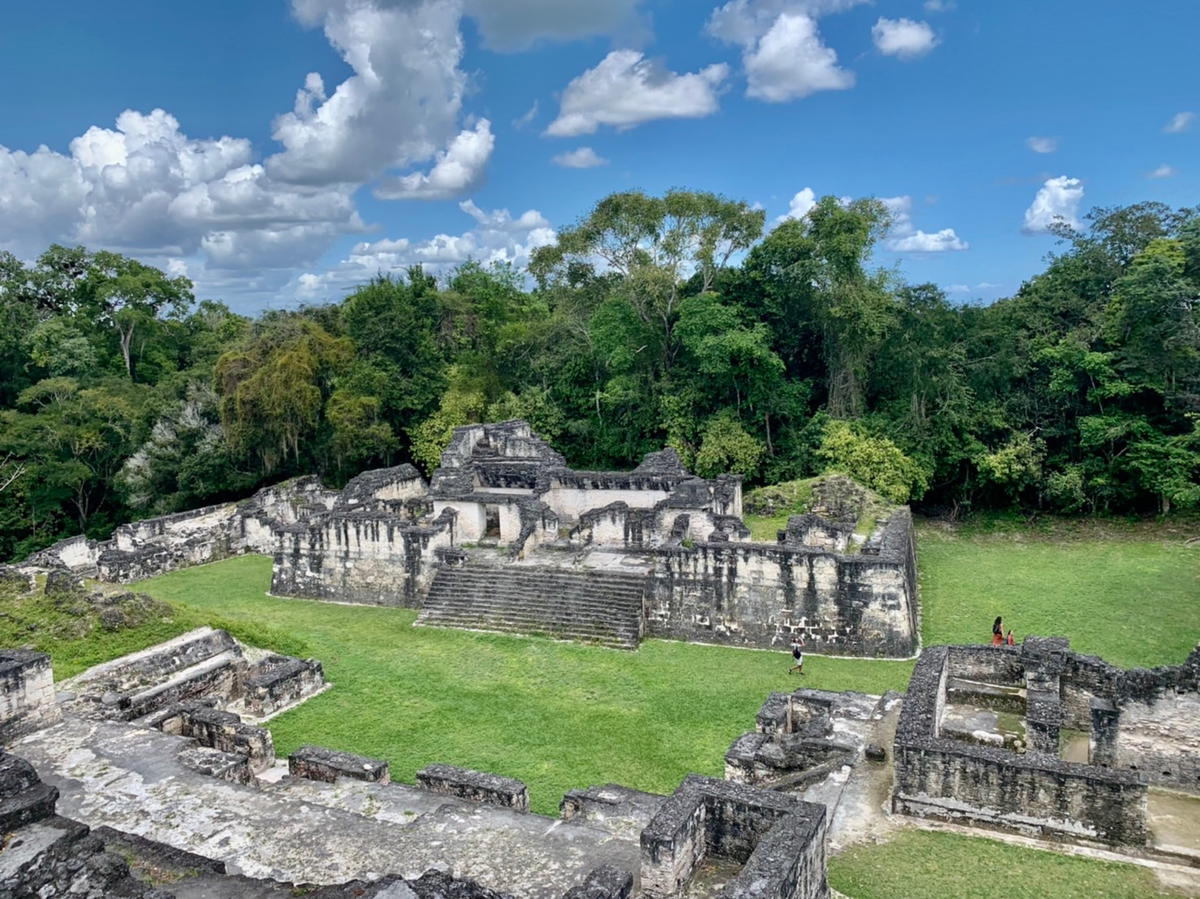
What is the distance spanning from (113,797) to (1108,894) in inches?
360

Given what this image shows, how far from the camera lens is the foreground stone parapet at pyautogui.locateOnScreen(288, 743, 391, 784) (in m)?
8.70

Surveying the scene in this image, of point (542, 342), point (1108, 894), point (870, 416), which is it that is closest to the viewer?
point (1108, 894)

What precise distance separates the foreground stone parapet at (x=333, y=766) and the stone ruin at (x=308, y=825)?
0.07 feet

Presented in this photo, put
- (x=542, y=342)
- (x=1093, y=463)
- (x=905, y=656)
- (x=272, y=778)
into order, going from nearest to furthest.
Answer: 1. (x=272, y=778)
2. (x=905, y=656)
3. (x=1093, y=463)
4. (x=542, y=342)

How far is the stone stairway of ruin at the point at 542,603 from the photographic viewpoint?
14789mm

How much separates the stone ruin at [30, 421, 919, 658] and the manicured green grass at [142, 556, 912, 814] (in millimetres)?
675

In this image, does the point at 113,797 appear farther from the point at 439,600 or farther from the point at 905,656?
the point at 905,656

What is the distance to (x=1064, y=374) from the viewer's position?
72.1 ft

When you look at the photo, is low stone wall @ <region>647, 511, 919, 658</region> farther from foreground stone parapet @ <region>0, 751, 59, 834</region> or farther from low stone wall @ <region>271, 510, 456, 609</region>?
→ foreground stone parapet @ <region>0, 751, 59, 834</region>

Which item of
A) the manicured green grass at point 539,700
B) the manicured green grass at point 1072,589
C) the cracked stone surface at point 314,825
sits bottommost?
the manicured green grass at point 539,700

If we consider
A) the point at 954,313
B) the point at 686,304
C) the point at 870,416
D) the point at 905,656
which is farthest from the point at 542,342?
the point at 905,656

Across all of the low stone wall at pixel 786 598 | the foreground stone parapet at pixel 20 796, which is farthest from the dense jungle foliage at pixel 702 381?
the foreground stone parapet at pixel 20 796

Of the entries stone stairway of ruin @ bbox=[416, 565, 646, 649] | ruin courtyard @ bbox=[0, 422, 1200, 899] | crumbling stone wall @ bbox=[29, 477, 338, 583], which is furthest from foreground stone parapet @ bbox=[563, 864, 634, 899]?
crumbling stone wall @ bbox=[29, 477, 338, 583]

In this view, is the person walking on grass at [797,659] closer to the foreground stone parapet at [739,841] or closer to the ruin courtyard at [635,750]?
the ruin courtyard at [635,750]
